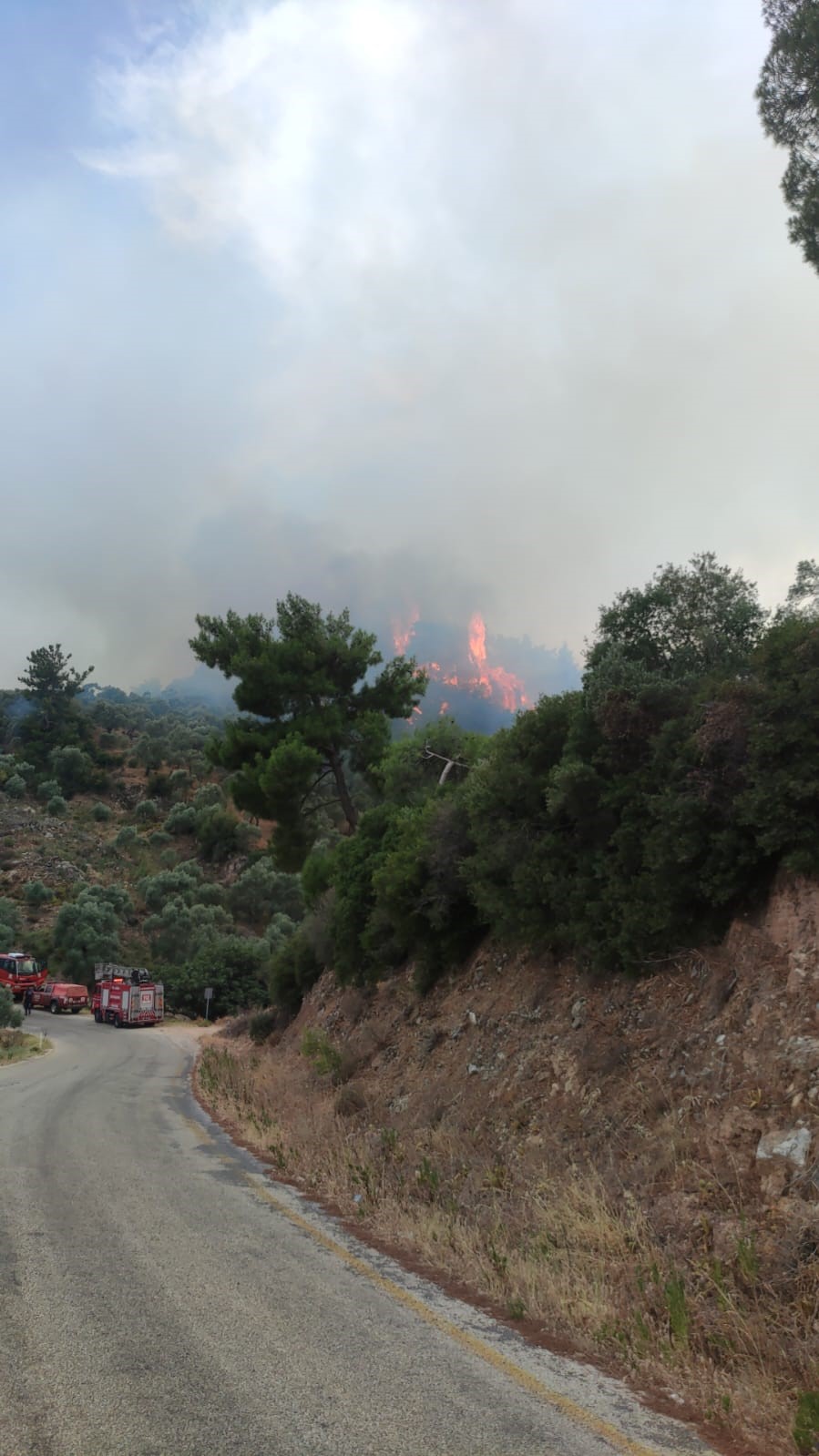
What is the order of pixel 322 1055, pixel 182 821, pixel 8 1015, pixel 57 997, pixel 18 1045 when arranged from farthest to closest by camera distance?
pixel 182 821, pixel 57 997, pixel 8 1015, pixel 18 1045, pixel 322 1055

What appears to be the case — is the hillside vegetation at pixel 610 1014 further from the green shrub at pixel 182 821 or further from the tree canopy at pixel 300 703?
the green shrub at pixel 182 821

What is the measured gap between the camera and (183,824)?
8781cm

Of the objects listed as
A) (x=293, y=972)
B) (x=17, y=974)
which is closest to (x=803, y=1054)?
(x=293, y=972)

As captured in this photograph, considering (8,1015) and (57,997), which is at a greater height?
(57,997)

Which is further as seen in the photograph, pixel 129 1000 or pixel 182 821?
pixel 182 821

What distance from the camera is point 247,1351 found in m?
5.27

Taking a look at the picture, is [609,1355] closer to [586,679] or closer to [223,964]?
[586,679]

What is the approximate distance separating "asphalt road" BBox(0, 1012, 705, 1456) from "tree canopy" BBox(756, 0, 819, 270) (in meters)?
13.8

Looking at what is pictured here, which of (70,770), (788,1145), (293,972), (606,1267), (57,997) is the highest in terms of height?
(70,770)

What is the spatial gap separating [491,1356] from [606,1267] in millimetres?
1561

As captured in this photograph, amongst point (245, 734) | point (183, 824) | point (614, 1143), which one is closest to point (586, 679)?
point (614, 1143)

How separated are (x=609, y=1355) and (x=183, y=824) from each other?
8561 cm

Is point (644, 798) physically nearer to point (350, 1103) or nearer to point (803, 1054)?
point (803, 1054)

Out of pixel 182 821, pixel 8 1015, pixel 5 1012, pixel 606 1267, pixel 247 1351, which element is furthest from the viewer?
pixel 182 821
